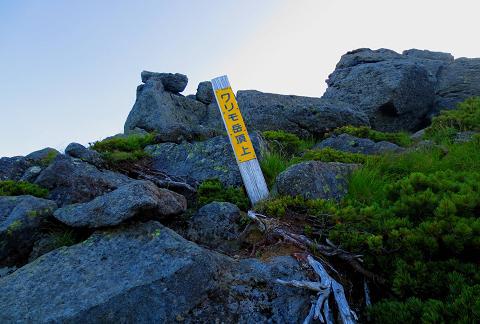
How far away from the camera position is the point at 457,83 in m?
19.4

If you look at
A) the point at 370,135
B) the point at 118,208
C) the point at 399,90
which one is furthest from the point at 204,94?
the point at 118,208

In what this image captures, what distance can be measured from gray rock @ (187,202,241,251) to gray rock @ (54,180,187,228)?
613mm

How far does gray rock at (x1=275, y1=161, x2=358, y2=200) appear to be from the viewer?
678 centimetres

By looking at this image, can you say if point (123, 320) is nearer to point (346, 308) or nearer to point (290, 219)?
point (346, 308)

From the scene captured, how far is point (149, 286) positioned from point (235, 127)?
4560 mm

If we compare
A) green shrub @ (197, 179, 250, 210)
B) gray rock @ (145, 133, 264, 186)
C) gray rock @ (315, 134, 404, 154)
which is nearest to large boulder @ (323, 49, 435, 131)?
gray rock @ (315, 134, 404, 154)

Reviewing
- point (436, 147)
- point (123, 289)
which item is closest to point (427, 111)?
point (436, 147)

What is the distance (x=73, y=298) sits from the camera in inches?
164

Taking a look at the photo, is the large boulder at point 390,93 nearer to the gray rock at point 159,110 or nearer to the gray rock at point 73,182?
the gray rock at point 159,110

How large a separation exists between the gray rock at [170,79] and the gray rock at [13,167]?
48.8 feet

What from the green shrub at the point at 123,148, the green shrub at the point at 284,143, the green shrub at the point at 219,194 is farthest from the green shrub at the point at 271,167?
the green shrub at the point at 123,148

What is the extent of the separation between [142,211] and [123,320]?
1.65m

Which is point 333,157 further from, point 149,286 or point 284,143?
point 149,286

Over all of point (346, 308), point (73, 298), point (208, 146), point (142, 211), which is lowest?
point (346, 308)
